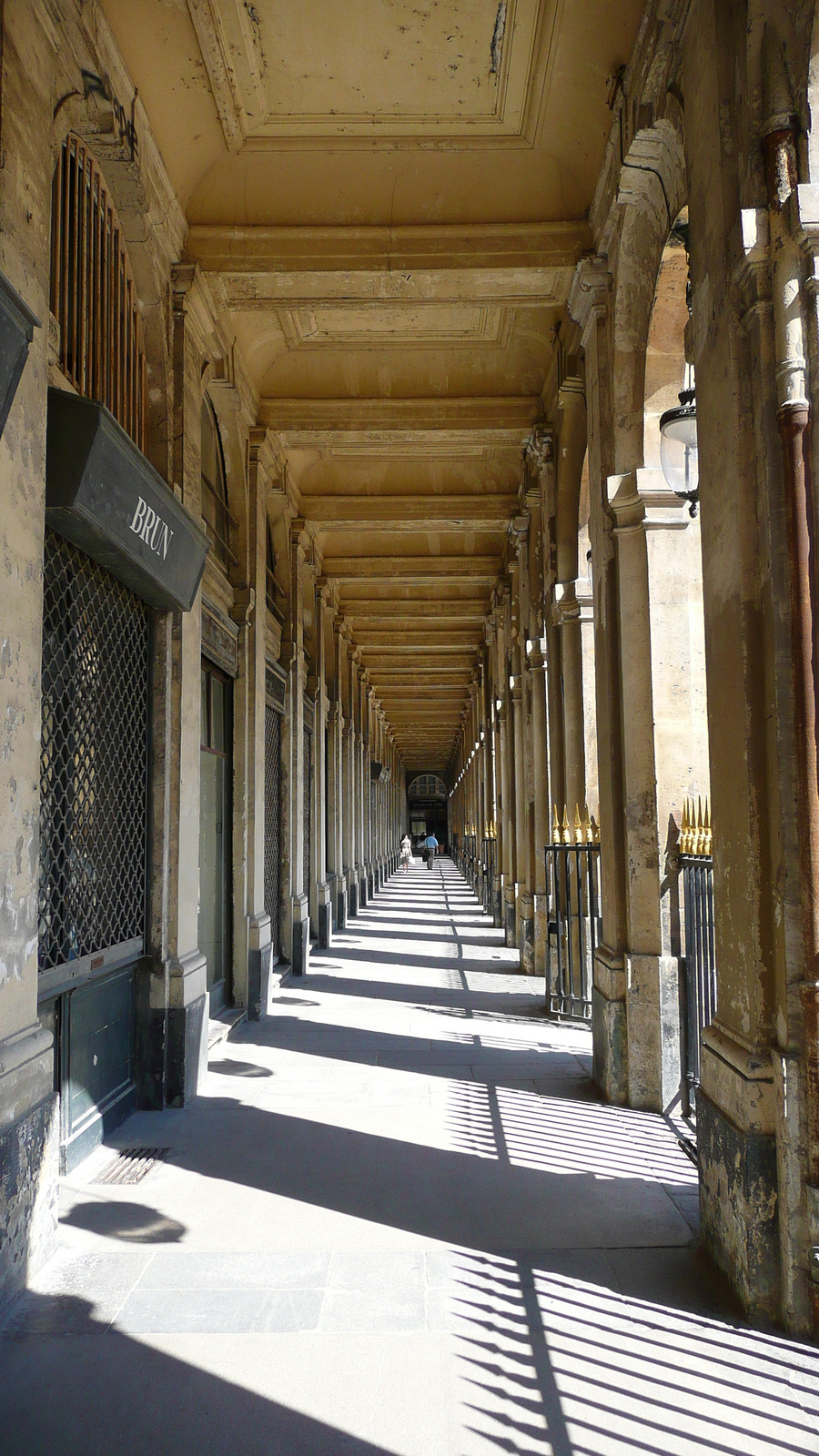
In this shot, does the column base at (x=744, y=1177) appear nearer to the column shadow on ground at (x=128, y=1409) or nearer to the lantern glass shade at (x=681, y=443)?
the column shadow on ground at (x=128, y=1409)

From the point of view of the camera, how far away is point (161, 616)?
221 inches

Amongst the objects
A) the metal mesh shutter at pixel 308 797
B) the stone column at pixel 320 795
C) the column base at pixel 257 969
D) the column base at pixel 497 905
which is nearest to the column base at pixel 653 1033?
the column base at pixel 257 969

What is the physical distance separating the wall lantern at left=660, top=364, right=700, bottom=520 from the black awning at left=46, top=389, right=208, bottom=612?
2466mm

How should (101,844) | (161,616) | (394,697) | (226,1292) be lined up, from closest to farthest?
(226,1292), (101,844), (161,616), (394,697)

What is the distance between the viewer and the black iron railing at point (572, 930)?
7133 mm

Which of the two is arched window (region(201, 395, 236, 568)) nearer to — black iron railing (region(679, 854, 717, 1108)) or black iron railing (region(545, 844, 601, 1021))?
black iron railing (region(545, 844, 601, 1021))

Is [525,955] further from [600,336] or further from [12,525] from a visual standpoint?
[12,525]

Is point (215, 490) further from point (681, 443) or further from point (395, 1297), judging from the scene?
point (395, 1297)

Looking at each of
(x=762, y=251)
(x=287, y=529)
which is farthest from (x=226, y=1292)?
(x=287, y=529)

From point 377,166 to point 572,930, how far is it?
230 inches

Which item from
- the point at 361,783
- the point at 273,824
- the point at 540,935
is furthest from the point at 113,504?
the point at 361,783

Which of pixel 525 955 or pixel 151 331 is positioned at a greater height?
pixel 151 331

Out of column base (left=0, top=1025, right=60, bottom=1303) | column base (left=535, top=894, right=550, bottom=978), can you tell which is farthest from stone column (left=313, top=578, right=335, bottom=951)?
column base (left=0, top=1025, right=60, bottom=1303)

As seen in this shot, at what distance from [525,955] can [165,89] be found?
326 inches
